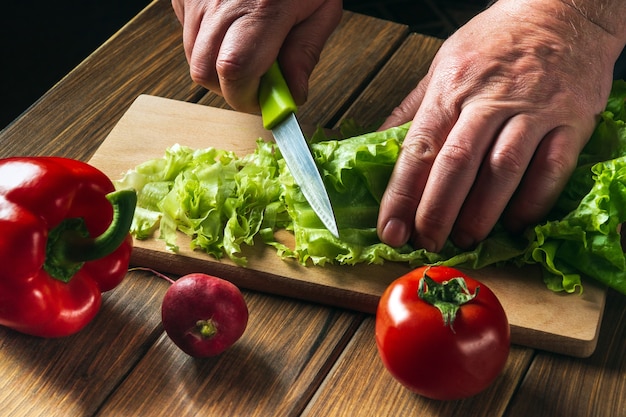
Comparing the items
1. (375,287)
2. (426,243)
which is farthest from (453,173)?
(375,287)

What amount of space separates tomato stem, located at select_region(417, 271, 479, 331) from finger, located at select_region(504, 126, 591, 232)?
32cm

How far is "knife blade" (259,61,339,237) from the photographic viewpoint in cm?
162

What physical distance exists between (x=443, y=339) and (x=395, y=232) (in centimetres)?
31

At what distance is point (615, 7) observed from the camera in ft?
5.87

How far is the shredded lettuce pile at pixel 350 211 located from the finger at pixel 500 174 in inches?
2.0

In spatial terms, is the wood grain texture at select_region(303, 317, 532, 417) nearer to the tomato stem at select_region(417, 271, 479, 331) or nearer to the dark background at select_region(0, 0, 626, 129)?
the tomato stem at select_region(417, 271, 479, 331)

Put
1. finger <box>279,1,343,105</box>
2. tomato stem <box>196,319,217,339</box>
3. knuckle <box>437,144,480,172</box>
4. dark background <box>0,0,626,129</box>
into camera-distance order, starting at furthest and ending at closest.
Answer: dark background <box>0,0,626,129</box>, finger <box>279,1,343,105</box>, knuckle <box>437,144,480,172</box>, tomato stem <box>196,319,217,339</box>

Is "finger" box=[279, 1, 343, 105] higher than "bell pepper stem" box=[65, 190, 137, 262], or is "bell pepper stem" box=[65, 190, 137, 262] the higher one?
"bell pepper stem" box=[65, 190, 137, 262]

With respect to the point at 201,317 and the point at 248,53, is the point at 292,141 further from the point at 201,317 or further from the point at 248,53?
the point at 201,317

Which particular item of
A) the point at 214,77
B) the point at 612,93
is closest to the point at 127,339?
the point at 214,77

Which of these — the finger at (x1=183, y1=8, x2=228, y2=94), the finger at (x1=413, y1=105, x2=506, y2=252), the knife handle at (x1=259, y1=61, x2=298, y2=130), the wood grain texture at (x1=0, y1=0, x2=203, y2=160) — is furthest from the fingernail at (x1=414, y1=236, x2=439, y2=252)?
the wood grain texture at (x1=0, y1=0, x2=203, y2=160)

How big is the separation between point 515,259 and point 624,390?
0.30 m

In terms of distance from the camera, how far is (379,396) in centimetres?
144

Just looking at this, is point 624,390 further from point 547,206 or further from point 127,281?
point 127,281
